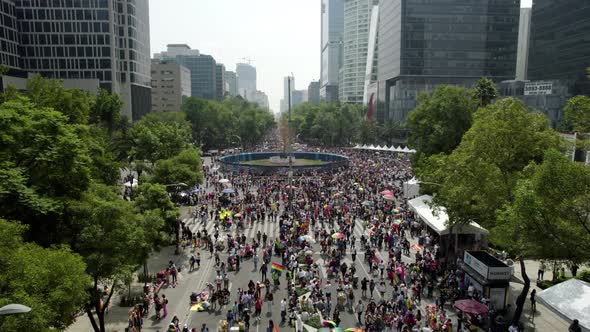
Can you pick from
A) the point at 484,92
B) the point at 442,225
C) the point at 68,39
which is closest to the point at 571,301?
the point at 442,225

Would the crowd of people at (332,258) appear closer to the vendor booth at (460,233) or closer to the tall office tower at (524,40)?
the vendor booth at (460,233)

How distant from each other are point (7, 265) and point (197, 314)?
10891 millimetres

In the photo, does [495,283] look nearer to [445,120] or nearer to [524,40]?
[445,120]

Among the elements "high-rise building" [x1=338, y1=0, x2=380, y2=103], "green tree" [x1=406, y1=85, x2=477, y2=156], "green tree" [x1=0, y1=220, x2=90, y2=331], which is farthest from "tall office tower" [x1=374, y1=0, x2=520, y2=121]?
"green tree" [x1=0, y1=220, x2=90, y2=331]

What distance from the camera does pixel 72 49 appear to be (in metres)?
79.5

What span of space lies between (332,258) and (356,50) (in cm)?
17531

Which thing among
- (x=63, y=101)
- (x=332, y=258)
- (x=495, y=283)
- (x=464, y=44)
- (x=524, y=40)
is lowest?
(x=332, y=258)

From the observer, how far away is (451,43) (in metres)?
98.1

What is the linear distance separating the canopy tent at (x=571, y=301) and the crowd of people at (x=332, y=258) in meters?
3.63

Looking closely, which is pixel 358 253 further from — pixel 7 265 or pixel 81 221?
pixel 7 265

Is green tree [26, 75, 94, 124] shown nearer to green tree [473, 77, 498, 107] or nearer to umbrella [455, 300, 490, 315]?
umbrella [455, 300, 490, 315]

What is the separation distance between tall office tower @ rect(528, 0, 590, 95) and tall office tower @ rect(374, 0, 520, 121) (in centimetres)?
1351

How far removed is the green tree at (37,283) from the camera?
1038 cm

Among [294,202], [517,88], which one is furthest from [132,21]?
[517,88]
